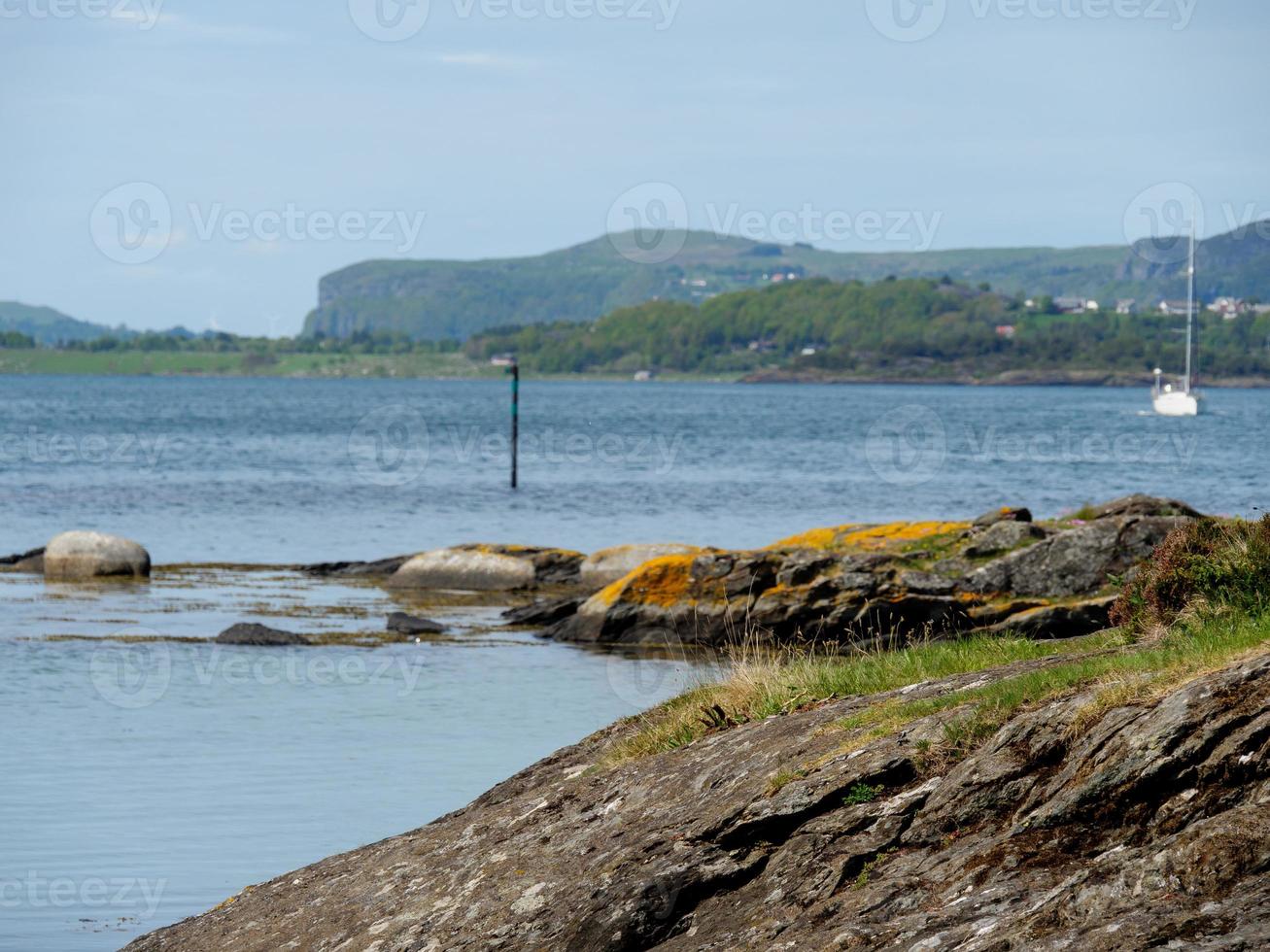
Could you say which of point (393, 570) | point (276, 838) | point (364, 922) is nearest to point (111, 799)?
point (276, 838)

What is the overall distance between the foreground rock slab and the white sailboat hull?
137 meters

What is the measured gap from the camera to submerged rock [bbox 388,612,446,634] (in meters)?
25.5

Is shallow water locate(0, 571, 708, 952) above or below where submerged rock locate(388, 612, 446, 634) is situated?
above

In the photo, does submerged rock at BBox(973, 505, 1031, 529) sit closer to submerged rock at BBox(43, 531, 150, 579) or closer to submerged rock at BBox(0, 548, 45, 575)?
submerged rock at BBox(43, 531, 150, 579)

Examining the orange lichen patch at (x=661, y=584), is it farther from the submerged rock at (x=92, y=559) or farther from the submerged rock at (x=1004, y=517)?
the submerged rock at (x=92, y=559)

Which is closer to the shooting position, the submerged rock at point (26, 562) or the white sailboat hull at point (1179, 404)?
the submerged rock at point (26, 562)

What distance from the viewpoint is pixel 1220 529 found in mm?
10438

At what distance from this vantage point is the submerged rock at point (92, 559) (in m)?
32.3

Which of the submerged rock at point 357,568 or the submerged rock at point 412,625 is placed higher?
the submerged rock at point 412,625

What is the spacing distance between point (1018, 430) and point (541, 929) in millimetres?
114240

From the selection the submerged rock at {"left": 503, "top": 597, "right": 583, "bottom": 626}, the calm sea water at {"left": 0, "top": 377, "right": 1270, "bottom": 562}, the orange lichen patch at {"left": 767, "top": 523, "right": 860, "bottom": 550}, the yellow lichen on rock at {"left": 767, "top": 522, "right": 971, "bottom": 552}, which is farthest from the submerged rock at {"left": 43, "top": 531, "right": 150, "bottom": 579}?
the yellow lichen on rock at {"left": 767, "top": 522, "right": 971, "bottom": 552}

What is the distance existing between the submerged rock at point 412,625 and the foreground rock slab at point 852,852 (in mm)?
15942

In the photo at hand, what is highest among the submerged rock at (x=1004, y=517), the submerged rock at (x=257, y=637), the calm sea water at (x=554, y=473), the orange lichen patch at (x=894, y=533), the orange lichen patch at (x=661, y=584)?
the submerged rock at (x=1004, y=517)

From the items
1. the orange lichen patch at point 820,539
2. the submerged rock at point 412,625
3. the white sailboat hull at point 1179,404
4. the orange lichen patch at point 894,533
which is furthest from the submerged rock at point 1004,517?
the white sailboat hull at point 1179,404
